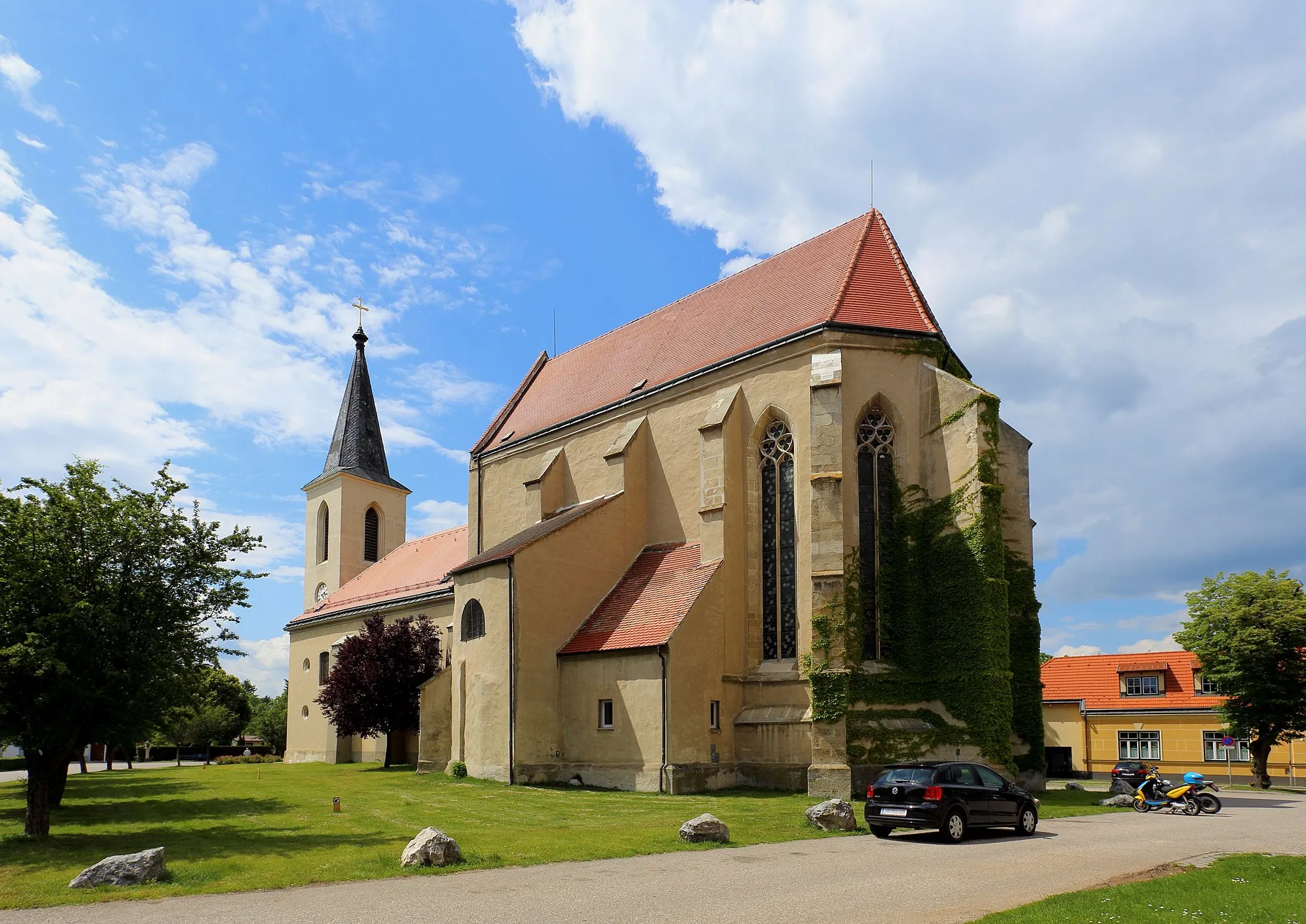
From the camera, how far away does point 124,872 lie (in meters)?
11.7

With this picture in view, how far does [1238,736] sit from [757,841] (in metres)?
28.4

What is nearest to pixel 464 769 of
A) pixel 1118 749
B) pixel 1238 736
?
pixel 1238 736

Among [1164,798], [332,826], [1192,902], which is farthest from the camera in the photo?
[1164,798]

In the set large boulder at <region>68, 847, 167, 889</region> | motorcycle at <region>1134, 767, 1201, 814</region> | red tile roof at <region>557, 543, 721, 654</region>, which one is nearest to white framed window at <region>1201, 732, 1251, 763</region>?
motorcycle at <region>1134, 767, 1201, 814</region>

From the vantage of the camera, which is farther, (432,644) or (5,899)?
(432,644)

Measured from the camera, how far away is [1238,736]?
35.6 m

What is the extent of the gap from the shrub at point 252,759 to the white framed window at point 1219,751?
42.7 m

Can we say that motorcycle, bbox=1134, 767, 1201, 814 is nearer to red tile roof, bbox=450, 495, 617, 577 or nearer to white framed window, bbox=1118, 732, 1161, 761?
red tile roof, bbox=450, 495, 617, 577

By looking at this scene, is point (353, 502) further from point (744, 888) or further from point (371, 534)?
point (744, 888)

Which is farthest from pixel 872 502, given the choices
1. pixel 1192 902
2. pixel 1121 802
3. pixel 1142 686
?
pixel 1142 686

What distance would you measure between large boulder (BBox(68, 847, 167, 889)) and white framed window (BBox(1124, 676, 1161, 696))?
44.1 m

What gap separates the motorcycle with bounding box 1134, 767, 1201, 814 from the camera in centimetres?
2058

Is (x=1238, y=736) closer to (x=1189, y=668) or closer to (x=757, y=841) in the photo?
(x=1189, y=668)

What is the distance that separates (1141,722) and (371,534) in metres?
38.0
